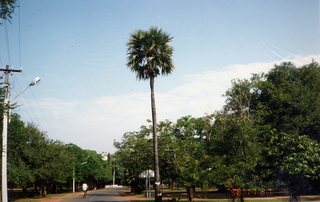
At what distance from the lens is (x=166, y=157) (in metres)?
27.7

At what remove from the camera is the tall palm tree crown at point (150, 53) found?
25.2m

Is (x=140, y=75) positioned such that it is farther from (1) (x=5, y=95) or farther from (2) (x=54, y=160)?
(2) (x=54, y=160)

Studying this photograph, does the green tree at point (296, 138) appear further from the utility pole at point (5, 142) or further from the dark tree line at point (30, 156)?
the dark tree line at point (30, 156)

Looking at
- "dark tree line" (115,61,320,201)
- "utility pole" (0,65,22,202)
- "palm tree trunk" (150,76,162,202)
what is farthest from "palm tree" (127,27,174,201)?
"utility pole" (0,65,22,202)

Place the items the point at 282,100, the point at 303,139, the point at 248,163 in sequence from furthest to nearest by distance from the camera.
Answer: the point at 282,100 < the point at 248,163 < the point at 303,139

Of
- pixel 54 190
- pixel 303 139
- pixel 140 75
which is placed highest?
pixel 140 75

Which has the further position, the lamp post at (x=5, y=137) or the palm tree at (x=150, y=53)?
the palm tree at (x=150, y=53)

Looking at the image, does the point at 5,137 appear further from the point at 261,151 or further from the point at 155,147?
the point at 261,151

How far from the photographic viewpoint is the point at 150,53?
25500 millimetres

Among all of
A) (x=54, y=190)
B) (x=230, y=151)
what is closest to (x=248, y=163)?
(x=230, y=151)

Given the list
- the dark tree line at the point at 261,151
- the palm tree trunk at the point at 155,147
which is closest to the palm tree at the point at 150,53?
the palm tree trunk at the point at 155,147

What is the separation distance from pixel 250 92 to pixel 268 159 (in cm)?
2601

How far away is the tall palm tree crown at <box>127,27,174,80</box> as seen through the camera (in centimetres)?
2520

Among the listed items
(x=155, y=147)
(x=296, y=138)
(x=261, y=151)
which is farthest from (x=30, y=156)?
(x=296, y=138)
